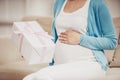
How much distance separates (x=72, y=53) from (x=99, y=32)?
8.0 inches

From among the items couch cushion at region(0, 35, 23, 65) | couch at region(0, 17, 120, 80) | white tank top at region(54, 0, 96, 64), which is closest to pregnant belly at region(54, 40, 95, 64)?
white tank top at region(54, 0, 96, 64)

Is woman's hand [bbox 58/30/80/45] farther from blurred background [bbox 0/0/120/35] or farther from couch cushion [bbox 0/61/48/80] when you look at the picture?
blurred background [bbox 0/0/120/35]

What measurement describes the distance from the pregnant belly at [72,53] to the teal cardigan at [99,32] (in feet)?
0.09

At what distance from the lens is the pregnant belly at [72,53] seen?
157 cm

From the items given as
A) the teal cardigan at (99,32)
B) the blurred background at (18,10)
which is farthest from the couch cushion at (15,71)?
the blurred background at (18,10)

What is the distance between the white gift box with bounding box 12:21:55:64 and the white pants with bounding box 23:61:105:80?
4.8 inches

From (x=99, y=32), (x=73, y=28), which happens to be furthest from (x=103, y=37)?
(x=73, y=28)

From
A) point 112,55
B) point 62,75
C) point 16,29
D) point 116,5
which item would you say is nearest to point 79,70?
point 62,75

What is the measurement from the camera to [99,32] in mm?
1652

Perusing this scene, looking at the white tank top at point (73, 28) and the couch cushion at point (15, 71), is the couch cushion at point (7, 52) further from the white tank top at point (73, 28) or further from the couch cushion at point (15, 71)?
the white tank top at point (73, 28)

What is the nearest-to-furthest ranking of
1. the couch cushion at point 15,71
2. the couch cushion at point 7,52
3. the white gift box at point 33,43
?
the white gift box at point 33,43 < the couch cushion at point 15,71 < the couch cushion at point 7,52

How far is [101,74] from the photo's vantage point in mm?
1559

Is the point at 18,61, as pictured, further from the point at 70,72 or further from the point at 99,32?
Result: the point at 70,72

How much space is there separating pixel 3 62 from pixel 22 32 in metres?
1.25
